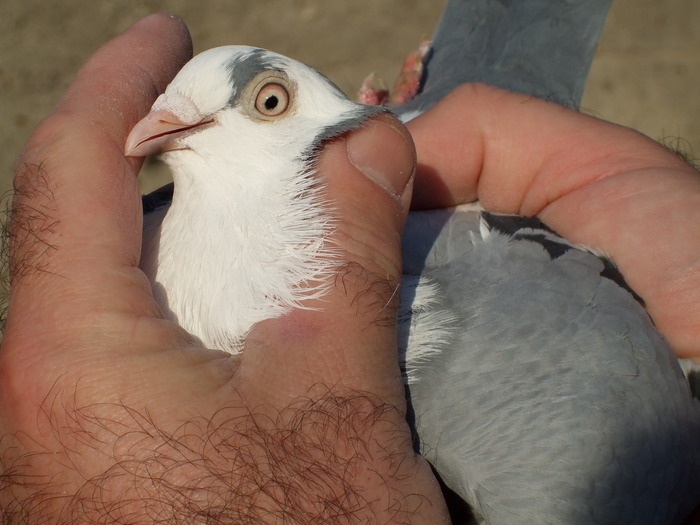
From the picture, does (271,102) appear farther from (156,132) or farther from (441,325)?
(441,325)

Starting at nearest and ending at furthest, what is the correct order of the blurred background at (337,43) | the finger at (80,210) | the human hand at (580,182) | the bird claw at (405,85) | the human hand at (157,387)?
the human hand at (157,387) → the finger at (80,210) → the human hand at (580,182) → the bird claw at (405,85) → the blurred background at (337,43)

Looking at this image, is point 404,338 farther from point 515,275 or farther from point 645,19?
point 645,19

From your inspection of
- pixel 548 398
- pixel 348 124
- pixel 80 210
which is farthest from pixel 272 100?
pixel 548 398

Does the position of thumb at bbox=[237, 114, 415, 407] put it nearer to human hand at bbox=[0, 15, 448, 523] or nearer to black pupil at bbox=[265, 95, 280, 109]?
human hand at bbox=[0, 15, 448, 523]

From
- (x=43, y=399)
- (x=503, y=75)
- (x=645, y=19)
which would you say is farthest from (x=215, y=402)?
(x=645, y=19)

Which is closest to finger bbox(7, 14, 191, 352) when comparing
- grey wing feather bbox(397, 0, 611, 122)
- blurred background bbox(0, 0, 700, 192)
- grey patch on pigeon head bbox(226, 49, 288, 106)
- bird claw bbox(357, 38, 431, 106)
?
grey patch on pigeon head bbox(226, 49, 288, 106)

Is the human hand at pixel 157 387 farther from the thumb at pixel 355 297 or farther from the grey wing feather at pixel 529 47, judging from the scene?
the grey wing feather at pixel 529 47

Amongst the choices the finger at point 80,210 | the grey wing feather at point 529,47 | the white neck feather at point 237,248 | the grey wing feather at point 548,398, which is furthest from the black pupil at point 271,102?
the grey wing feather at point 529,47
